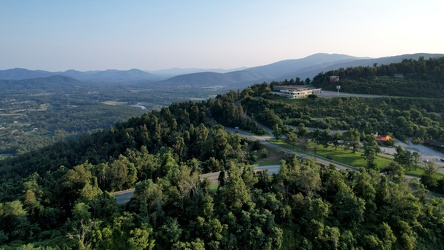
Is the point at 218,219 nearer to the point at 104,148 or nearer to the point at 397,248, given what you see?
the point at 397,248

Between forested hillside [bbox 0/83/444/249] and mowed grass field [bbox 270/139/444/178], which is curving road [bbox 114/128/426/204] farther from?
forested hillside [bbox 0/83/444/249]

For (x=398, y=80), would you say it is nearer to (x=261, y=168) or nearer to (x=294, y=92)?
(x=294, y=92)

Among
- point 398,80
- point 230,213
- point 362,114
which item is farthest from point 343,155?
point 398,80

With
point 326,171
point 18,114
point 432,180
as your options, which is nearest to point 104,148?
point 326,171

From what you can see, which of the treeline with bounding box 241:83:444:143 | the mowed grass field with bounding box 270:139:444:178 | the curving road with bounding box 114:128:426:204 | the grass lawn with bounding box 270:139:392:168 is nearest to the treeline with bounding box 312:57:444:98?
the treeline with bounding box 241:83:444:143

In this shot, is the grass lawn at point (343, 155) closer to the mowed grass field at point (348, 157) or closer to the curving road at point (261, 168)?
the mowed grass field at point (348, 157)

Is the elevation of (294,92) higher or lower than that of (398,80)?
lower

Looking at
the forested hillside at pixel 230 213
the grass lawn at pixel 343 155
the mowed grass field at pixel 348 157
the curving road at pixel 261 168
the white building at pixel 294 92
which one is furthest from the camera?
the white building at pixel 294 92

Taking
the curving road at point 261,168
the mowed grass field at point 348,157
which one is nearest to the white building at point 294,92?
the curving road at point 261,168
